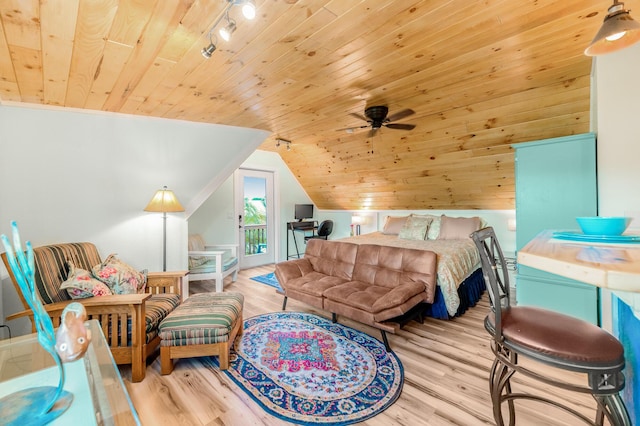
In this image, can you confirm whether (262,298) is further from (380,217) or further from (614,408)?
(614,408)

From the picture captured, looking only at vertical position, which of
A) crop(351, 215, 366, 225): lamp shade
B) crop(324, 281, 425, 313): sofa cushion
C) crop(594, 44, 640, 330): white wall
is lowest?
crop(324, 281, 425, 313): sofa cushion

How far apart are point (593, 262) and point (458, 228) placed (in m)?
3.60

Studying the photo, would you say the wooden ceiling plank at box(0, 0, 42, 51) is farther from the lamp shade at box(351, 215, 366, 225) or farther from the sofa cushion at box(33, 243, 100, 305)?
the lamp shade at box(351, 215, 366, 225)

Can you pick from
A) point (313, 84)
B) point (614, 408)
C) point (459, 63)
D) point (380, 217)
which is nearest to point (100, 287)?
point (313, 84)

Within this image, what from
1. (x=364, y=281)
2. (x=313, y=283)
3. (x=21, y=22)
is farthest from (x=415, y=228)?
(x=21, y=22)

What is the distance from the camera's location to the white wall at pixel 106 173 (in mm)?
2277

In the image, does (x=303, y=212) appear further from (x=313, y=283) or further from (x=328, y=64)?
(x=328, y=64)

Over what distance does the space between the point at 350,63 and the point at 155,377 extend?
2711 mm

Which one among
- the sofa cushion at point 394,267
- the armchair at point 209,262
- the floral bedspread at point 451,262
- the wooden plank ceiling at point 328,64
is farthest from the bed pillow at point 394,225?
the armchair at point 209,262

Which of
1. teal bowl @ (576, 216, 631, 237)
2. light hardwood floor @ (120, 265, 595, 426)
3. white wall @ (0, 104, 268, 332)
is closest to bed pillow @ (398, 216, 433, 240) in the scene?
light hardwood floor @ (120, 265, 595, 426)

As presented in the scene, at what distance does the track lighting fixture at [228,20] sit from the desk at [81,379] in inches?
66.8

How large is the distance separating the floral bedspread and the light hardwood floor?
397 mm

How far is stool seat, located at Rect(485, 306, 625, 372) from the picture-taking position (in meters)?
0.92

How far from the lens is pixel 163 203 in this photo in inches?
117
